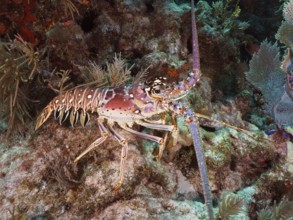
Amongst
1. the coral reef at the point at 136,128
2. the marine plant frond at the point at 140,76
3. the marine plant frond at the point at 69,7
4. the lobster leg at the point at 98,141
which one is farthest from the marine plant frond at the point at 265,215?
the marine plant frond at the point at 69,7

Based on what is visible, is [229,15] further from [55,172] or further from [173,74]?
[55,172]

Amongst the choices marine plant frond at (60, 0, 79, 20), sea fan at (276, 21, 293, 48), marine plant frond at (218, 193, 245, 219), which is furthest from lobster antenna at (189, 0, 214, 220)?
marine plant frond at (60, 0, 79, 20)

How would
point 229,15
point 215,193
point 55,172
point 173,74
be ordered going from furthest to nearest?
point 229,15
point 173,74
point 215,193
point 55,172

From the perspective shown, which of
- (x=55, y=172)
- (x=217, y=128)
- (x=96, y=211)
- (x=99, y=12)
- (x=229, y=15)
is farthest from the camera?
(x=229, y=15)

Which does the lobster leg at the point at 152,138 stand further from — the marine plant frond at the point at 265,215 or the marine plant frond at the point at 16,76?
the marine plant frond at the point at 16,76

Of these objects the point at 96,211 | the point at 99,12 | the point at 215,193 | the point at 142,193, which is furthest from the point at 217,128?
the point at 99,12

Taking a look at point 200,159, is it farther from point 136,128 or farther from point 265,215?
point 136,128

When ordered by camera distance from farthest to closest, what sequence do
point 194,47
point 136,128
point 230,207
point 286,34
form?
point 286,34, point 136,128, point 230,207, point 194,47

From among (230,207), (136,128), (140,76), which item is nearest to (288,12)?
(140,76)
